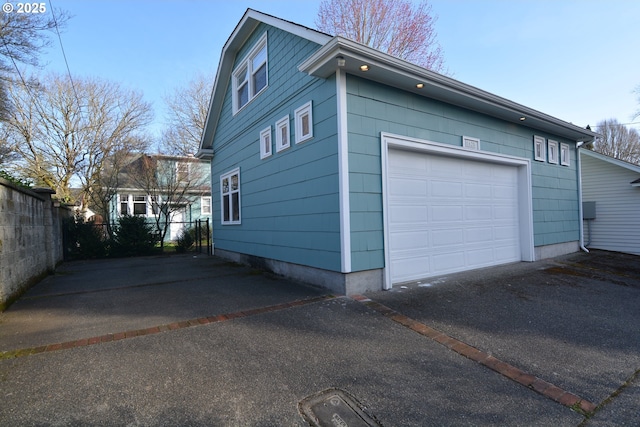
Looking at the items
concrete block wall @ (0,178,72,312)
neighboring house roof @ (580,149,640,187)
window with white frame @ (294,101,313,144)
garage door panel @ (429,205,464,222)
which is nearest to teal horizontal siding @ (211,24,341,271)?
window with white frame @ (294,101,313,144)

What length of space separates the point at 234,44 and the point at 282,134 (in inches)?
162

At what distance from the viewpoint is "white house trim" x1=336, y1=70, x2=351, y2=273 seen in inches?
193

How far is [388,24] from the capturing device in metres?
15.1

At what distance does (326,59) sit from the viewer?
187 inches

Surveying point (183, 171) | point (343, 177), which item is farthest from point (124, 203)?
point (343, 177)

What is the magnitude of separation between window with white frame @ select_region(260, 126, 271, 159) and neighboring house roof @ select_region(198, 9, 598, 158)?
2.18 meters

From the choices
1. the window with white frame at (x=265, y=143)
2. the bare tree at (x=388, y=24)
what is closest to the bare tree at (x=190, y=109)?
the bare tree at (x=388, y=24)

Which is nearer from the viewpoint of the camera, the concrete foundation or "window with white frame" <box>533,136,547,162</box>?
the concrete foundation

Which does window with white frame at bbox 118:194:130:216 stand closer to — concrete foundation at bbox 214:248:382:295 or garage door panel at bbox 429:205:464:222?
concrete foundation at bbox 214:248:382:295

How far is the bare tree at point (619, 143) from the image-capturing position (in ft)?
87.3

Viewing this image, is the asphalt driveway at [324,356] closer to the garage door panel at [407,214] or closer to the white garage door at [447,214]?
the white garage door at [447,214]

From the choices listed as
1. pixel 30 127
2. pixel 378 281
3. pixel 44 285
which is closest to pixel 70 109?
pixel 30 127

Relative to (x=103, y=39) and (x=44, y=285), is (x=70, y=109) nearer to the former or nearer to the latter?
(x=103, y=39)

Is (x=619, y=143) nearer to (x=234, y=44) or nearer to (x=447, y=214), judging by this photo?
(x=447, y=214)
